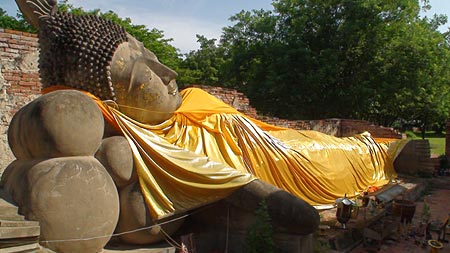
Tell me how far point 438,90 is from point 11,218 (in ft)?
54.9

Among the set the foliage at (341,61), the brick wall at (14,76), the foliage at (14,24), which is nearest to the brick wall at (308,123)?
the foliage at (341,61)

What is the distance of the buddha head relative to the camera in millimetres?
3408

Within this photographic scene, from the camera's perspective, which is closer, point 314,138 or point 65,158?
point 65,158

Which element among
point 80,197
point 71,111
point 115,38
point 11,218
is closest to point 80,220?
point 80,197

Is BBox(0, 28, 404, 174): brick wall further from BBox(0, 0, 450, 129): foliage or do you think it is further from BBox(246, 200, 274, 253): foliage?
BBox(0, 0, 450, 129): foliage

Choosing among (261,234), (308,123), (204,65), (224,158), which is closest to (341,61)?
(308,123)

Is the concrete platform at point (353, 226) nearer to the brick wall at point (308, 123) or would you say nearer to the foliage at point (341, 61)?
the brick wall at point (308, 123)

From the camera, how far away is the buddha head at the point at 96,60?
3408 millimetres

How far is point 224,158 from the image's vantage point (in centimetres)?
421

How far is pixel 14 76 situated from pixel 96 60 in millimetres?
4061

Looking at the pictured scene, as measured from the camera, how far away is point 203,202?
139 inches

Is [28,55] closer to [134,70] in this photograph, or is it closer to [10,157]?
[10,157]

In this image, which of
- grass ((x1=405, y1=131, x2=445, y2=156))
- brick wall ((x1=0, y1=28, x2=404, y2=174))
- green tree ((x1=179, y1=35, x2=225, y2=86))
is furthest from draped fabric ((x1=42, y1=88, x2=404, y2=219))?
green tree ((x1=179, y1=35, x2=225, y2=86))

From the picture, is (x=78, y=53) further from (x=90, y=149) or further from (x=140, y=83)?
(x=90, y=149)
